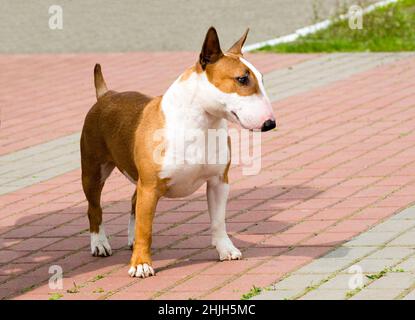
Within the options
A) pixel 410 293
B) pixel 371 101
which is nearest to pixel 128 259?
pixel 410 293

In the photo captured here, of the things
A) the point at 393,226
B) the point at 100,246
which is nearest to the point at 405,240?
the point at 393,226

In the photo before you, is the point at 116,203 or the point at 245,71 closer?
the point at 245,71

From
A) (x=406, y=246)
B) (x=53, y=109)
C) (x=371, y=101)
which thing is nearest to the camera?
(x=406, y=246)

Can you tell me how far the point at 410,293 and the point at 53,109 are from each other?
6739mm

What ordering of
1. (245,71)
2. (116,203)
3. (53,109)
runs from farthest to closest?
1. (53,109)
2. (116,203)
3. (245,71)

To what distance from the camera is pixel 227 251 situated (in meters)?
6.97

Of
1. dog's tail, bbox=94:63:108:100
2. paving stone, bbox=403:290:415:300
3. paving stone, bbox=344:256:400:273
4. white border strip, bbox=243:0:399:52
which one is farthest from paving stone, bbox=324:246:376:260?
white border strip, bbox=243:0:399:52

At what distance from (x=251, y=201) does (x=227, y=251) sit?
149cm

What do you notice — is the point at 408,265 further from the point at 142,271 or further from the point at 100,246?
the point at 100,246

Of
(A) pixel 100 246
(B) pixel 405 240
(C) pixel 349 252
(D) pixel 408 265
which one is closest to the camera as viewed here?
(D) pixel 408 265

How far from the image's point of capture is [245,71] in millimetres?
6480

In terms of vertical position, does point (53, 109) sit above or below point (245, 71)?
below
